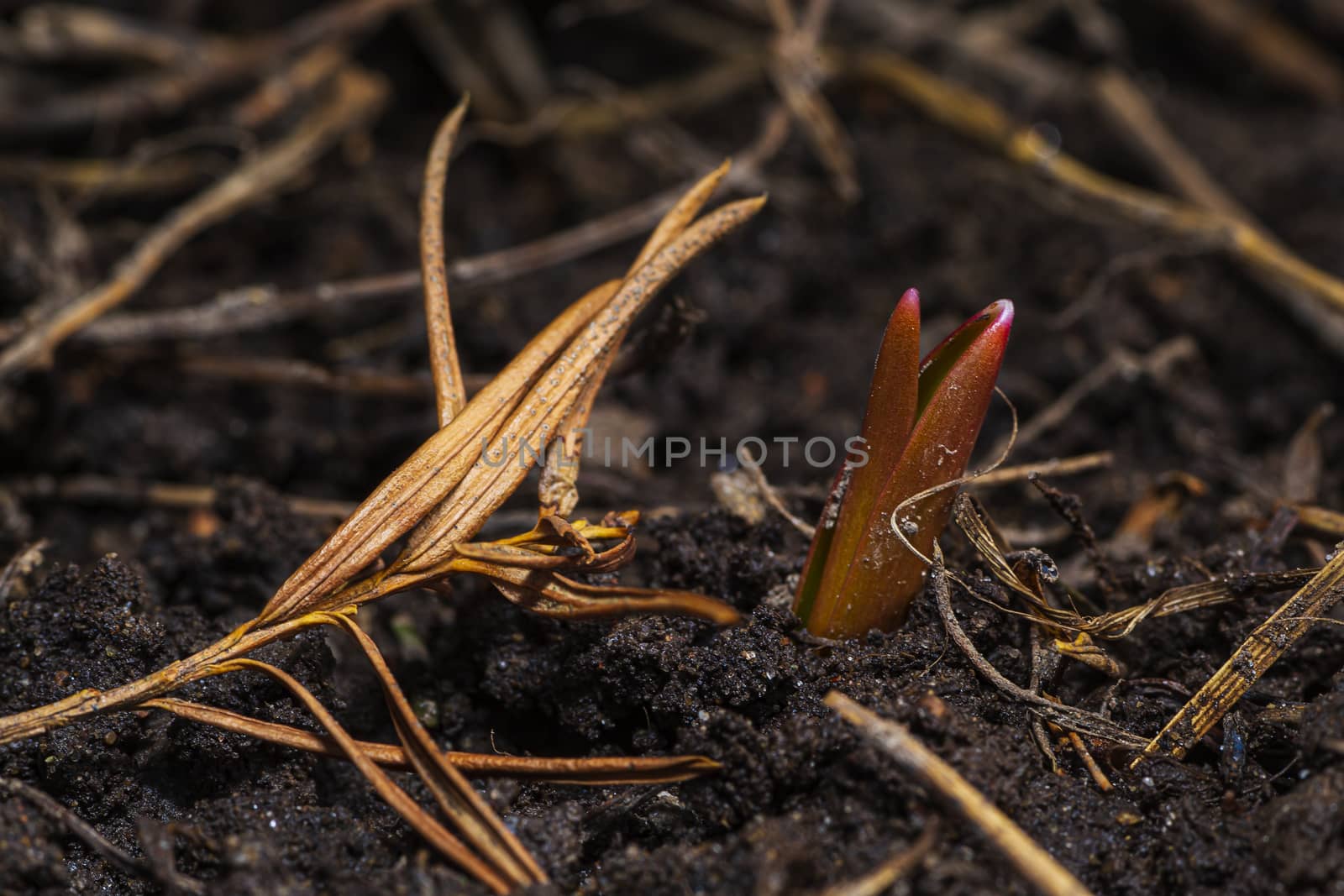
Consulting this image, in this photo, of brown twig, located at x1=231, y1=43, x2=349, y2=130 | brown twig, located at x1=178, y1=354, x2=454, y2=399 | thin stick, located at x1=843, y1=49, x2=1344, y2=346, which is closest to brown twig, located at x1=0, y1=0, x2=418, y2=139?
brown twig, located at x1=231, y1=43, x2=349, y2=130

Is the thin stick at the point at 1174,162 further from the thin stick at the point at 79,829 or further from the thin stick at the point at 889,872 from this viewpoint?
the thin stick at the point at 79,829

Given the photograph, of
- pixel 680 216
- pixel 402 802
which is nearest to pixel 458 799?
pixel 402 802

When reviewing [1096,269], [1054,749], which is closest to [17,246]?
[1054,749]

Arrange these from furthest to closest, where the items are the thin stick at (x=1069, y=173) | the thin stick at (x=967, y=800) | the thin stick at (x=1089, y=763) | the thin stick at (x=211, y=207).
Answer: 1. the thin stick at (x=1069, y=173)
2. the thin stick at (x=211, y=207)
3. the thin stick at (x=1089, y=763)
4. the thin stick at (x=967, y=800)

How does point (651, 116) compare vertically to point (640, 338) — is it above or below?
above

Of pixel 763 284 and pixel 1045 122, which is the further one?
pixel 1045 122

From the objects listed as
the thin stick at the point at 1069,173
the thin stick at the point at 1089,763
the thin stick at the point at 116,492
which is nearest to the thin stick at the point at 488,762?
the thin stick at the point at 1089,763

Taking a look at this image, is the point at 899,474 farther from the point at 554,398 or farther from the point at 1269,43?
the point at 1269,43

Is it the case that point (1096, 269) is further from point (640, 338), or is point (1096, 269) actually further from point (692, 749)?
point (692, 749)
